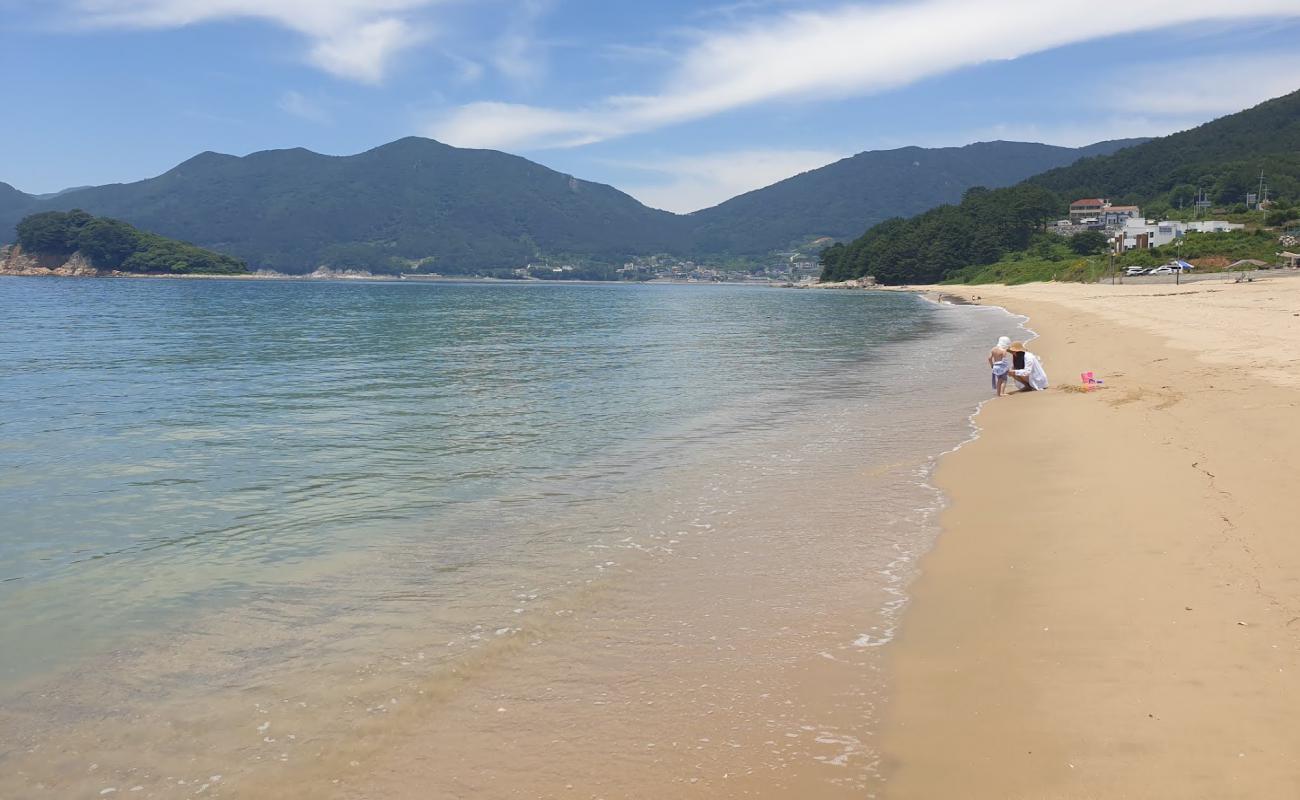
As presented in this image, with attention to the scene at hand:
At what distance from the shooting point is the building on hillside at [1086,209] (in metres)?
183

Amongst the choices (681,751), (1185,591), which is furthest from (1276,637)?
(681,751)

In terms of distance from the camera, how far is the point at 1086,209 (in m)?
187

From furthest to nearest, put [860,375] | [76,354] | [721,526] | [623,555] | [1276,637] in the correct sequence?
[76,354] → [860,375] → [721,526] → [623,555] → [1276,637]

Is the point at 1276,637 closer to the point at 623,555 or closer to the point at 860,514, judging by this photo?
the point at 860,514

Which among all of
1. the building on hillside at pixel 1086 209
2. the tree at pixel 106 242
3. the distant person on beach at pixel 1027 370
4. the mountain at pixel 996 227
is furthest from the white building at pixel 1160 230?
the tree at pixel 106 242

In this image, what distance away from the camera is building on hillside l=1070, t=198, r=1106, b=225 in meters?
183

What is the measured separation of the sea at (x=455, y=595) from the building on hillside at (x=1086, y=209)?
7748 inches

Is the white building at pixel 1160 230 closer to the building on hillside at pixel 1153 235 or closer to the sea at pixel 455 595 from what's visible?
the building on hillside at pixel 1153 235

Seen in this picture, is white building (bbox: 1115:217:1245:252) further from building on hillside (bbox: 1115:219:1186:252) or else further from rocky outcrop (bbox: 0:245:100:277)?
rocky outcrop (bbox: 0:245:100:277)

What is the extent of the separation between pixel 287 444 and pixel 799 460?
26.8ft

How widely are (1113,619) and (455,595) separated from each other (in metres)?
5.08

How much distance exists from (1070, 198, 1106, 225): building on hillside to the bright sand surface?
7789 inches

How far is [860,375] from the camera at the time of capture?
75.7ft

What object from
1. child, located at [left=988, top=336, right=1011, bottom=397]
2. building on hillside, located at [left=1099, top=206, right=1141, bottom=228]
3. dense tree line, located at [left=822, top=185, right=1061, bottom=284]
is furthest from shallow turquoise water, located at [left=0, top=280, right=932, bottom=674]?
building on hillside, located at [left=1099, top=206, right=1141, bottom=228]
